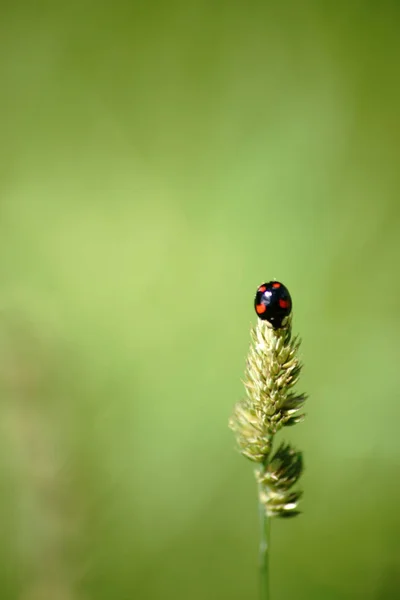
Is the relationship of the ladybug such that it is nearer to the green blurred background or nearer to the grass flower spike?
the grass flower spike

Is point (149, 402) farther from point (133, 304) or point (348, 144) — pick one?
point (348, 144)

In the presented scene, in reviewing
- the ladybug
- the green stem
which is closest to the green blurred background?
the green stem

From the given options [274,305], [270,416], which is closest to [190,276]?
[274,305]

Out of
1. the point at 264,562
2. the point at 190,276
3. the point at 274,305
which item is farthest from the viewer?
→ the point at 190,276

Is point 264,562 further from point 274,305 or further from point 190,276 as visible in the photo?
point 190,276

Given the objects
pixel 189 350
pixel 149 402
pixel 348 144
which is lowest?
pixel 149 402

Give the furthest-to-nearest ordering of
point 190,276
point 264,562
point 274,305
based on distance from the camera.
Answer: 1. point 190,276
2. point 274,305
3. point 264,562

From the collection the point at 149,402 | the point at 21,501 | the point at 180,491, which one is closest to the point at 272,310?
the point at 21,501

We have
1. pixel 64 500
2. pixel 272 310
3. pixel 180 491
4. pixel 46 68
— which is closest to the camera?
pixel 272 310
